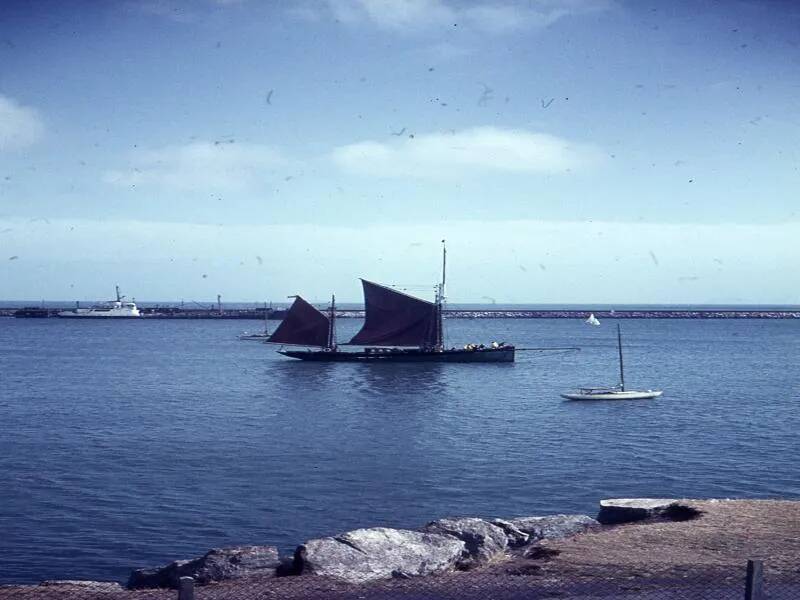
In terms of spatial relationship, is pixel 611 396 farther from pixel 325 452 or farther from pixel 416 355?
pixel 416 355

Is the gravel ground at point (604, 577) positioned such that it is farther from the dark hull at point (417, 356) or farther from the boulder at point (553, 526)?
the dark hull at point (417, 356)

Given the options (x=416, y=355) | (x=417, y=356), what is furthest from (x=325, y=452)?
(x=417, y=356)

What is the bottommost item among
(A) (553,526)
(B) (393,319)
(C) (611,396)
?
(C) (611,396)

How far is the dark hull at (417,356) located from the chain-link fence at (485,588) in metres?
69.1

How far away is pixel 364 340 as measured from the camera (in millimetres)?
78188

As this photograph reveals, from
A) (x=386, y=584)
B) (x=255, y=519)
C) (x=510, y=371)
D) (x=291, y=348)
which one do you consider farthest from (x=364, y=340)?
(x=386, y=584)

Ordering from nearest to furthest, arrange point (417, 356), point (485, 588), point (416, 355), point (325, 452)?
point (485, 588), point (325, 452), point (416, 355), point (417, 356)

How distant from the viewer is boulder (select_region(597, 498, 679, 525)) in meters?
16.7

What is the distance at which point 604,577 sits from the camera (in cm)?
1205

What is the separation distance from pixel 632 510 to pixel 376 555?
20.5ft

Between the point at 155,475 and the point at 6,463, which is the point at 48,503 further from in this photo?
the point at 6,463

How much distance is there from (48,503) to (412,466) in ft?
39.7

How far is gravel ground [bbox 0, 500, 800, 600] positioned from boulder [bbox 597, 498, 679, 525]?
1704 millimetres

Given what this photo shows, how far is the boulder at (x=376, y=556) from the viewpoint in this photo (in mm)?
12602
